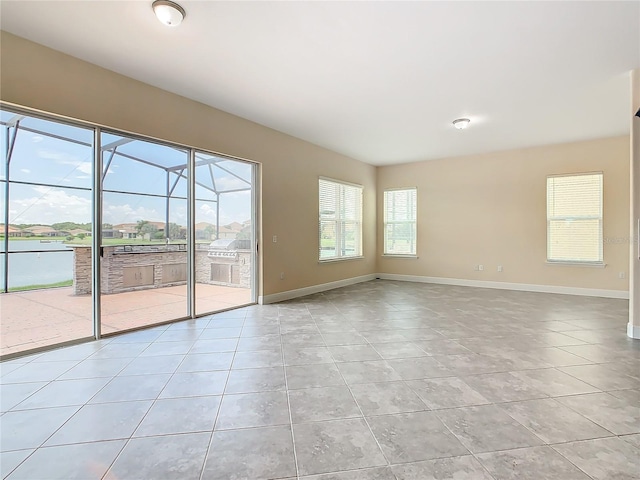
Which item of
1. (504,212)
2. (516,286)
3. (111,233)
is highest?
(504,212)

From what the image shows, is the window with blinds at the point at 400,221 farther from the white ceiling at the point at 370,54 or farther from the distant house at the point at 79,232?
the distant house at the point at 79,232

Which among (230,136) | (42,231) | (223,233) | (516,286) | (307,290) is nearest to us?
(42,231)

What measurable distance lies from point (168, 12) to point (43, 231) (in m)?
2.39

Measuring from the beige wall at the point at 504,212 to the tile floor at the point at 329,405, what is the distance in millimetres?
2465

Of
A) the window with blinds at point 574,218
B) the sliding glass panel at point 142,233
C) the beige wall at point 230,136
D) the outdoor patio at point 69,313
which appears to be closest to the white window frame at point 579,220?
the window with blinds at point 574,218

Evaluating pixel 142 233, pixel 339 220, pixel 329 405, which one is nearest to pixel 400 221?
pixel 339 220

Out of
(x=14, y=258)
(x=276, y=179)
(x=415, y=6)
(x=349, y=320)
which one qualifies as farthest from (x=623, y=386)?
(x=14, y=258)

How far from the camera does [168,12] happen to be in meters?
2.36

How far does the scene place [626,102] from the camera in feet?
13.3

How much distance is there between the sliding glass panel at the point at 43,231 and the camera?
9.52 feet

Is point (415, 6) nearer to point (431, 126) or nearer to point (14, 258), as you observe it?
point (431, 126)

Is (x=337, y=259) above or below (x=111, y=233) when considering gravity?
below

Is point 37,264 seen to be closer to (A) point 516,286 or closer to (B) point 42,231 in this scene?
(B) point 42,231

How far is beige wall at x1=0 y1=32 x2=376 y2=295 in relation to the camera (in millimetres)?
2854
